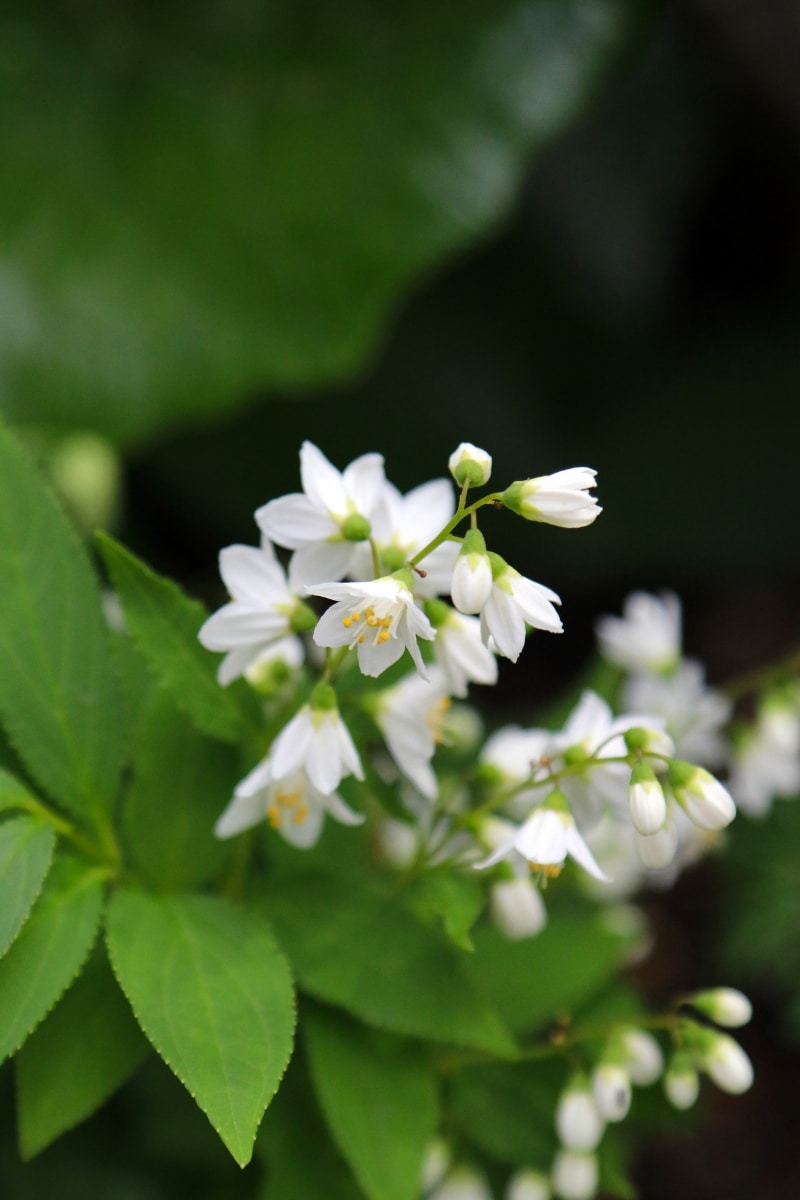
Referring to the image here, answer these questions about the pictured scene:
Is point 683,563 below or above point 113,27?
below

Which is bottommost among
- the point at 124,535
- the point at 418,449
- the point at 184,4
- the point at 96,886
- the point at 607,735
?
the point at 418,449

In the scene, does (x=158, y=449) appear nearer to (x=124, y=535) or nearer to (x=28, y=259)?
(x=124, y=535)

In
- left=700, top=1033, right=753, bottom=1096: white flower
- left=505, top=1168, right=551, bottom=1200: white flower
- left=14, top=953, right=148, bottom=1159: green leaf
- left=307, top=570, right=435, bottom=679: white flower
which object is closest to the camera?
left=307, top=570, right=435, bottom=679: white flower

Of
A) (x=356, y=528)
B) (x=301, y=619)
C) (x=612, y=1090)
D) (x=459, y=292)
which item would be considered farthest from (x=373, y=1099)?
(x=459, y=292)

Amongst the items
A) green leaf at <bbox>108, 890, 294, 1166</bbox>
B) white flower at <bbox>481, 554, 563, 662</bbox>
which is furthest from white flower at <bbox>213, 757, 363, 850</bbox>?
white flower at <bbox>481, 554, 563, 662</bbox>

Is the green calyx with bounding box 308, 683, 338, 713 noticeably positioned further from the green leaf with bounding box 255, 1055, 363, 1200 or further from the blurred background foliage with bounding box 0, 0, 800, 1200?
the blurred background foliage with bounding box 0, 0, 800, 1200

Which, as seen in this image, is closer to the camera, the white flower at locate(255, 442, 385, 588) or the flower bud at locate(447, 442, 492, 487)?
the flower bud at locate(447, 442, 492, 487)

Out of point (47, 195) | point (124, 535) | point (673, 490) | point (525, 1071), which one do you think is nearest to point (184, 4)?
point (47, 195)
